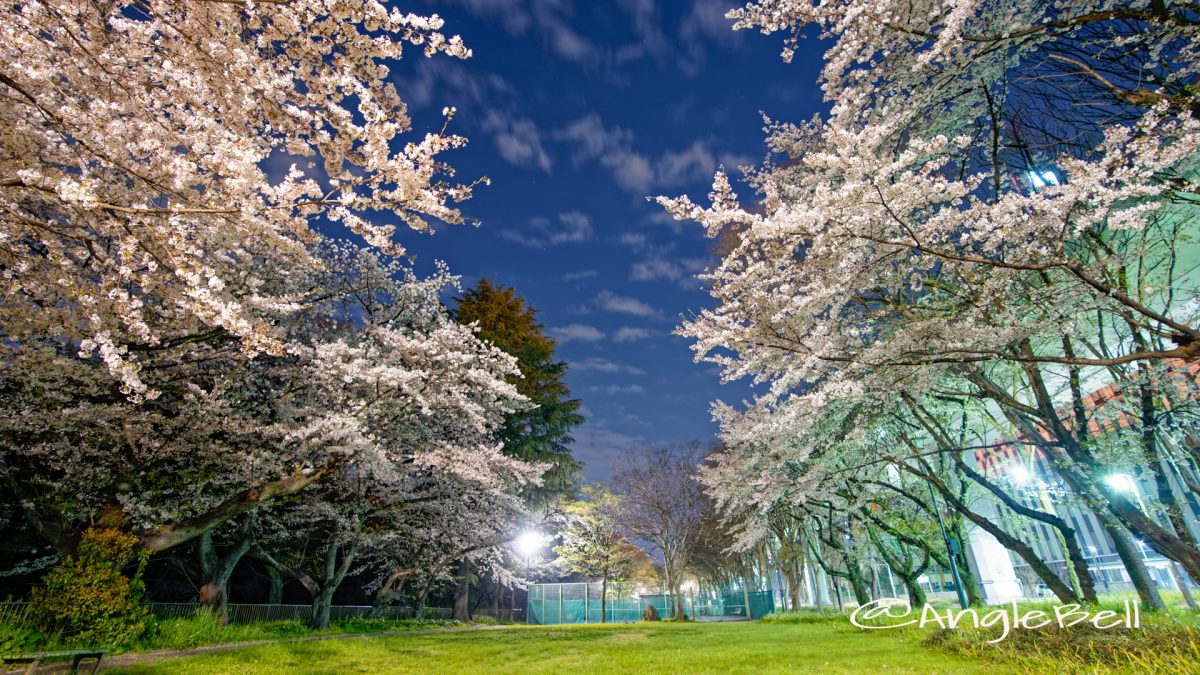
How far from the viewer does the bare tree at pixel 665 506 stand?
88.1 ft

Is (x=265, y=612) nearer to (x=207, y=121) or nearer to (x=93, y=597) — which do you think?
(x=93, y=597)

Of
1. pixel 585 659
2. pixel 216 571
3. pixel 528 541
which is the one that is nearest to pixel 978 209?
pixel 585 659

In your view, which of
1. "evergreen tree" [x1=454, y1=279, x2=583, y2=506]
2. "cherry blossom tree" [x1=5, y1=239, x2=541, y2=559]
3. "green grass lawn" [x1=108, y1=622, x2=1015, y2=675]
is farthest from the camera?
"evergreen tree" [x1=454, y1=279, x2=583, y2=506]

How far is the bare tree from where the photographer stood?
2684 centimetres

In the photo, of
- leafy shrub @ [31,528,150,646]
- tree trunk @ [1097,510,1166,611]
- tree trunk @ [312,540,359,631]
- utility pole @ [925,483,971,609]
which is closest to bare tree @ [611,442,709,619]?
utility pole @ [925,483,971,609]

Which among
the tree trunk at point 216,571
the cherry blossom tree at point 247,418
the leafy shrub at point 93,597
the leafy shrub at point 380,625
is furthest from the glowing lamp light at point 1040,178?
the leafy shrub at point 380,625

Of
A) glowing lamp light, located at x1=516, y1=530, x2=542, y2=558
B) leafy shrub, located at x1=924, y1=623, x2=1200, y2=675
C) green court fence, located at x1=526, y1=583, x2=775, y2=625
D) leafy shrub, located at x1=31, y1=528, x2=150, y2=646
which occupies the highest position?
glowing lamp light, located at x1=516, y1=530, x2=542, y2=558

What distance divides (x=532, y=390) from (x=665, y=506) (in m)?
11.1

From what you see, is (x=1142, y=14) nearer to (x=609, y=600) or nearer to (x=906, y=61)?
(x=906, y=61)

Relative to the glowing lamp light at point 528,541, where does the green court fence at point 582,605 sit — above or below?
below

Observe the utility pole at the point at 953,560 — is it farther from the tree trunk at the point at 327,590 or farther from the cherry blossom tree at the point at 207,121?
the tree trunk at the point at 327,590

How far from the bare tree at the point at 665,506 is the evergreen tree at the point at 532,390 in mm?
5299

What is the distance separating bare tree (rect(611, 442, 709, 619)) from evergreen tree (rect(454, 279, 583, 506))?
5.30 m

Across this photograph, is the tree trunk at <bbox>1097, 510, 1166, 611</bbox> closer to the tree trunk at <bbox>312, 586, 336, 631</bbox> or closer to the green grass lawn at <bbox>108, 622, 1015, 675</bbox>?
the green grass lawn at <bbox>108, 622, 1015, 675</bbox>
